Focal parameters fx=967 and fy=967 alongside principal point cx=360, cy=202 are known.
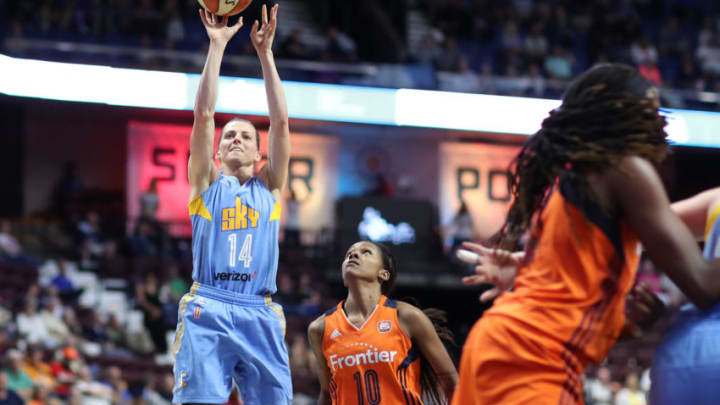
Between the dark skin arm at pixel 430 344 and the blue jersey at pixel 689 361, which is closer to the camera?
the blue jersey at pixel 689 361

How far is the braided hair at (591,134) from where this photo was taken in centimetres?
277

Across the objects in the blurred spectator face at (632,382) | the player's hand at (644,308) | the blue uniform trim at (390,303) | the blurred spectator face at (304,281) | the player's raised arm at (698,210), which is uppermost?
the player's raised arm at (698,210)

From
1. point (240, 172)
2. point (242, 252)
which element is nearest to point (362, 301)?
point (242, 252)

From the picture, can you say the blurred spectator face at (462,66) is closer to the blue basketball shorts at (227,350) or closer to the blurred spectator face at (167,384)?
the blurred spectator face at (167,384)

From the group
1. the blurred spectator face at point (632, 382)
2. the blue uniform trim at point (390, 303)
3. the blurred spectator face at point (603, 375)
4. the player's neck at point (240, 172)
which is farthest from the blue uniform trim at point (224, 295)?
the blurred spectator face at point (603, 375)

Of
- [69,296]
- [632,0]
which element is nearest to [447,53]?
[632,0]

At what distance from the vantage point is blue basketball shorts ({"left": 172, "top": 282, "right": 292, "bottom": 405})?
173 inches

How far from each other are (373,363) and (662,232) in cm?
249

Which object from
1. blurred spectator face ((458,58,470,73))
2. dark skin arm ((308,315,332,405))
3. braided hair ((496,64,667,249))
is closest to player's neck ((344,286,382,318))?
dark skin arm ((308,315,332,405))

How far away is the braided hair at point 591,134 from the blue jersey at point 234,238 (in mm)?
1969

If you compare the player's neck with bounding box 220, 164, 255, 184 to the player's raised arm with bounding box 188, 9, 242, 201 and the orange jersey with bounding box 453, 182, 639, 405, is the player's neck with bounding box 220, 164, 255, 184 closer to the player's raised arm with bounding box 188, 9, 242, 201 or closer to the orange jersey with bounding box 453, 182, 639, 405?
the player's raised arm with bounding box 188, 9, 242, 201

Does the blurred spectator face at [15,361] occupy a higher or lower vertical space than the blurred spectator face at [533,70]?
lower

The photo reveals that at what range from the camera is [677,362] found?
109 inches

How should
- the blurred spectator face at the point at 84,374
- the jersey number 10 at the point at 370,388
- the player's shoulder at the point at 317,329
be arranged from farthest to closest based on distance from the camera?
the blurred spectator face at the point at 84,374
the player's shoulder at the point at 317,329
the jersey number 10 at the point at 370,388
